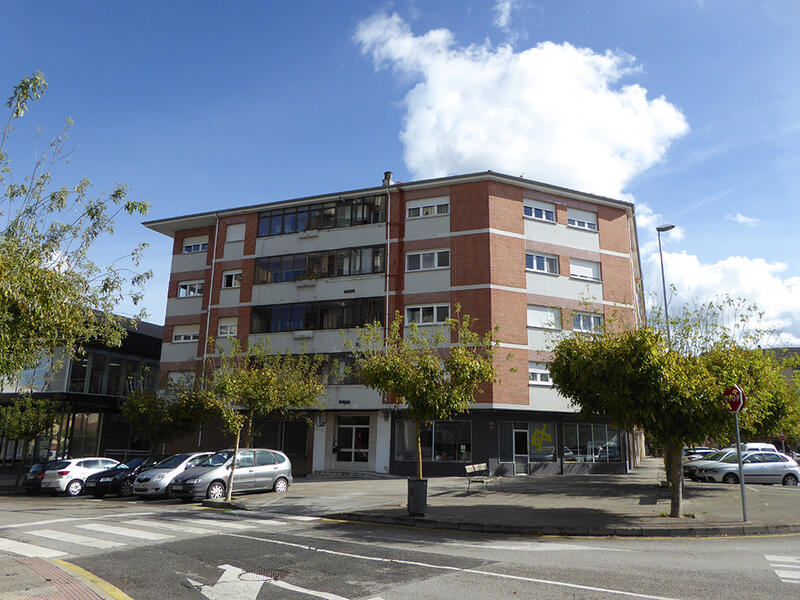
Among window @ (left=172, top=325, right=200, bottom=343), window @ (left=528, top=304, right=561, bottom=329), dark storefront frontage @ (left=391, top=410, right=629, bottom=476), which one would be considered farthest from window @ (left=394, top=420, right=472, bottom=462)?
window @ (left=172, top=325, right=200, bottom=343)

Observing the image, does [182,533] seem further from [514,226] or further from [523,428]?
[514,226]

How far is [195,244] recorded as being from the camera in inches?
1417

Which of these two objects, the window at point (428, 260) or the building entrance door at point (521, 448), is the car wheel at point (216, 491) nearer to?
the building entrance door at point (521, 448)

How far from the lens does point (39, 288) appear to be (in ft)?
24.8

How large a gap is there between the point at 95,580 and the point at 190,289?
95.9ft

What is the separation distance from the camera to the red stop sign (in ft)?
39.4

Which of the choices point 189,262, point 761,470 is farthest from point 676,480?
point 189,262

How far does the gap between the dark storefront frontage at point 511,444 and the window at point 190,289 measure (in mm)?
14587

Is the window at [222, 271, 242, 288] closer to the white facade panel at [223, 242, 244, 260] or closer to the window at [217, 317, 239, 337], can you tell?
the white facade panel at [223, 242, 244, 260]

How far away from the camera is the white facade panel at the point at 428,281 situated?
1143 inches

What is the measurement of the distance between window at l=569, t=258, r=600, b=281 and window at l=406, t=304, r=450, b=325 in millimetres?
6819

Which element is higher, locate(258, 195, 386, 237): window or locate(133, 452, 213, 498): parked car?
locate(258, 195, 386, 237): window

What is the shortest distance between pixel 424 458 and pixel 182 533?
59.1 feet

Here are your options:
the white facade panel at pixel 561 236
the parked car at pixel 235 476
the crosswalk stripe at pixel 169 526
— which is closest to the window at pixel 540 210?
the white facade panel at pixel 561 236
